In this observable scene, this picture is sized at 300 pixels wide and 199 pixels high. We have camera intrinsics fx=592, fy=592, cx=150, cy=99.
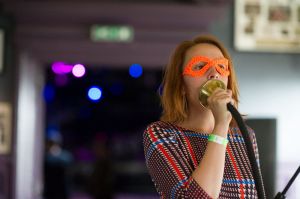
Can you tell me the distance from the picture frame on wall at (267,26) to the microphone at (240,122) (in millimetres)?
4544

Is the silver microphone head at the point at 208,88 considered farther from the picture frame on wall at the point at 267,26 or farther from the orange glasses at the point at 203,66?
the picture frame on wall at the point at 267,26

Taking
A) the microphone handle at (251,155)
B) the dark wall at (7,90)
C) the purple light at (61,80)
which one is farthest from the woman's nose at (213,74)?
the purple light at (61,80)

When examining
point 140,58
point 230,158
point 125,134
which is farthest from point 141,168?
point 230,158

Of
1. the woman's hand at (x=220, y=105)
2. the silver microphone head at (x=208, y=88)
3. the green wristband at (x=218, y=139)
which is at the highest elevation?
the silver microphone head at (x=208, y=88)

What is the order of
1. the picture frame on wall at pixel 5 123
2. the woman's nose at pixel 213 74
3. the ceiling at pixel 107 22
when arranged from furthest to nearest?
the picture frame on wall at pixel 5 123
the ceiling at pixel 107 22
the woman's nose at pixel 213 74

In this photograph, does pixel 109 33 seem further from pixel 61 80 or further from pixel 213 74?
pixel 61 80

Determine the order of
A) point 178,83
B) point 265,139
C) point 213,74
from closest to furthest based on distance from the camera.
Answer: point 213,74
point 178,83
point 265,139

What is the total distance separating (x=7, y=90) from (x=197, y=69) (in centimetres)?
498

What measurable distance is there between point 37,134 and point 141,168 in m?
6.60

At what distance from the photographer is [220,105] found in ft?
4.24

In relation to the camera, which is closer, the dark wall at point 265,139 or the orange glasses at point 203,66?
the orange glasses at point 203,66

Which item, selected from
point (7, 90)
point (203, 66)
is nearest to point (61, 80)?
point (7, 90)

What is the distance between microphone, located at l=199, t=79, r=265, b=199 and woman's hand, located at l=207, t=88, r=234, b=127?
13 millimetres

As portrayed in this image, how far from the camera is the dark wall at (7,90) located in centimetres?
603
